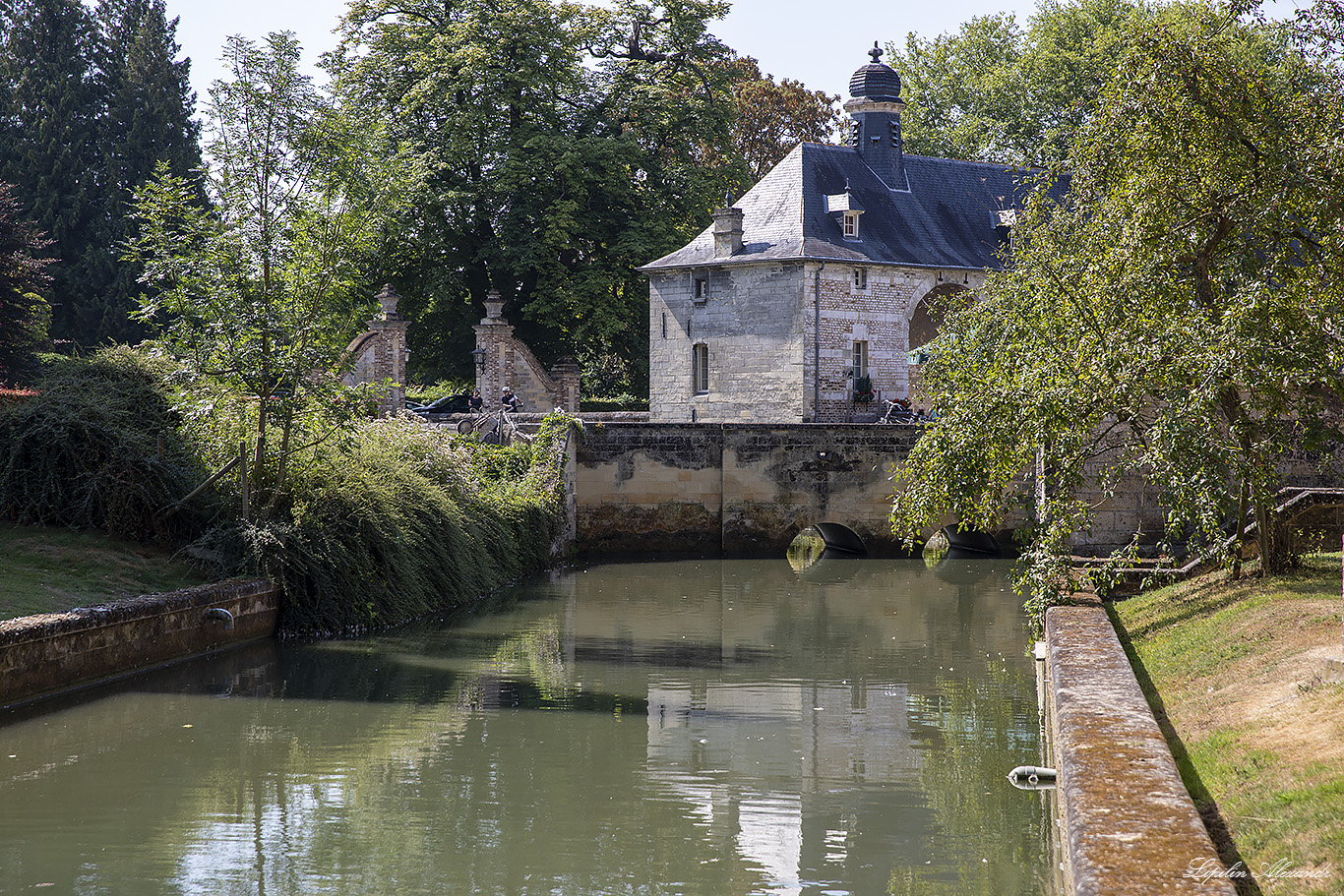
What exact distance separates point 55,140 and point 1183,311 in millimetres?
34832

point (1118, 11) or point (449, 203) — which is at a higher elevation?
point (1118, 11)

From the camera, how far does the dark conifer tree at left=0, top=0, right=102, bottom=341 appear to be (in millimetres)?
35781

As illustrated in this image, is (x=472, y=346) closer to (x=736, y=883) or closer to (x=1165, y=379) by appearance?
(x=1165, y=379)

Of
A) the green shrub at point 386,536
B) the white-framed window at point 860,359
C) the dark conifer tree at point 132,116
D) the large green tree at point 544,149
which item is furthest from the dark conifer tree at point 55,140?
the green shrub at point 386,536

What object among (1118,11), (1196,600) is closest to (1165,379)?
(1196,600)

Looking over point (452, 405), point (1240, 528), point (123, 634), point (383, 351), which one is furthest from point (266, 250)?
point (452, 405)

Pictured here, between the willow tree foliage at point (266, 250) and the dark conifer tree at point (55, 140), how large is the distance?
1001 inches

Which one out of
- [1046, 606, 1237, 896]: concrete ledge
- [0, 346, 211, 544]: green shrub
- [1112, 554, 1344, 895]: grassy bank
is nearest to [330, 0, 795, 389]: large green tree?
[0, 346, 211, 544]: green shrub

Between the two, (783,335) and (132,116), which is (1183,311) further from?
(132,116)

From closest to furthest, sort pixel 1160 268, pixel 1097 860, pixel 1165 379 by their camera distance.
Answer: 1. pixel 1097 860
2. pixel 1165 379
3. pixel 1160 268

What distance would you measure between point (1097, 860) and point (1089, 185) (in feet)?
26.3

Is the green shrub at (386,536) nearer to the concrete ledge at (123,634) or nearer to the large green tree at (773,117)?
the concrete ledge at (123,634)

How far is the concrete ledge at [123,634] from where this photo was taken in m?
9.29

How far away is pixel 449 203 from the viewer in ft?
96.9
